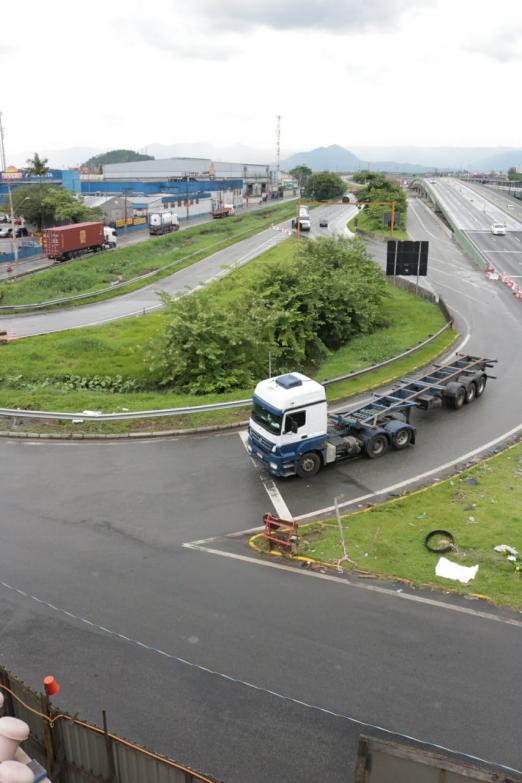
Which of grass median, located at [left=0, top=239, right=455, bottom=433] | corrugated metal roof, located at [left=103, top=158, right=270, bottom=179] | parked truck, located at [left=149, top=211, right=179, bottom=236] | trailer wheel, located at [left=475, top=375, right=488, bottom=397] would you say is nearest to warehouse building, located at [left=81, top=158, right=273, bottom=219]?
corrugated metal roof, located at [left=103, top=158, right=270, bottom=179]


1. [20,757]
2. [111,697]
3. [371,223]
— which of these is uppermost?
[371,223]

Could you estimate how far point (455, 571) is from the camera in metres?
13.6

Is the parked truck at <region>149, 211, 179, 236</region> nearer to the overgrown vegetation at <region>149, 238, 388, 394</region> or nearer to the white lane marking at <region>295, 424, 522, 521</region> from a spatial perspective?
the overgrown vegetation at <region>149, 238, 388, 394</region>

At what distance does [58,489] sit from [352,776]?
39.8 feet

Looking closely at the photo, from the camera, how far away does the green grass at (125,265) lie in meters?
50.1

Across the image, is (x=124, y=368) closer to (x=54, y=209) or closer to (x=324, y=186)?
(x=54, y=209)

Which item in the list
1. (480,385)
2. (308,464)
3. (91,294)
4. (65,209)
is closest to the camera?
(308,464)

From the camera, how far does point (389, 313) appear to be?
38594 mm

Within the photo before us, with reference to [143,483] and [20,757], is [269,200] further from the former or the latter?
[20,757]

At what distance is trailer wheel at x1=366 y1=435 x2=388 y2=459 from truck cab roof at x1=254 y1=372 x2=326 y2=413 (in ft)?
8.05

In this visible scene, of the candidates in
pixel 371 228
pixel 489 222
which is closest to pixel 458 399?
pixel 371 228

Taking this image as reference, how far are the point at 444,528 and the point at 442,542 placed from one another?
68 cm

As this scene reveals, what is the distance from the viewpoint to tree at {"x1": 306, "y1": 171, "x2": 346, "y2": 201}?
122 meters

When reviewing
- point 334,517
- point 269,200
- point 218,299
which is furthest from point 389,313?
point 269,200
